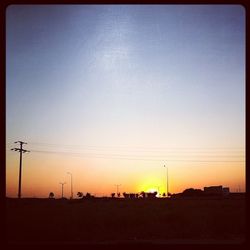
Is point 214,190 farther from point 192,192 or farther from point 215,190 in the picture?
point 192,192

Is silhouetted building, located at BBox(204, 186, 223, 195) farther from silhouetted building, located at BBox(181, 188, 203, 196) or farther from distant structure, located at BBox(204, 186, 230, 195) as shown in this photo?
silhouetted building, located at BBox(181, 188, 203, 196)

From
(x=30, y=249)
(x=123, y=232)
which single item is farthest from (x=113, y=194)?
(x=30, y=249)

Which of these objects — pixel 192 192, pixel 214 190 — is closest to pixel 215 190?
pixel 214 190

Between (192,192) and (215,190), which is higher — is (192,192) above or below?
below

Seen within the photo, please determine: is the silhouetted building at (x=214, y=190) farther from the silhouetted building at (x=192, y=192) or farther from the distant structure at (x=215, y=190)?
the silhouetted building at (x=192, y=192)

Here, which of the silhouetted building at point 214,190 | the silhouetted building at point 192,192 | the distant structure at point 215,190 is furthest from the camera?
the silhouetted building at point 192,192

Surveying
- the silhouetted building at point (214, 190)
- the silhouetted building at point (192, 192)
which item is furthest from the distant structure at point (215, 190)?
the silhouetted building at point (192, 192)

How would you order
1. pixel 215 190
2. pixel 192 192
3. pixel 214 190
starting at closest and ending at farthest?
pixel 215 190 < pixel 214 190 < pixel 192 192

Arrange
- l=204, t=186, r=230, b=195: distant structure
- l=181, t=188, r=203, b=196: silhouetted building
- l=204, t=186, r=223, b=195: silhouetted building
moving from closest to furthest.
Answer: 1. l=204, t=186, r=223, b=195: silhouetted building
2. l=204, t=186, r=230, b=195: distant structure
3. l=181, t=188, r=203, b=196: silhouetted building

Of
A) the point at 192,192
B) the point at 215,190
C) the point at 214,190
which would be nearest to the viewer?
the point at 215,190

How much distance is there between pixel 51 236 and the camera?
50.9 feet

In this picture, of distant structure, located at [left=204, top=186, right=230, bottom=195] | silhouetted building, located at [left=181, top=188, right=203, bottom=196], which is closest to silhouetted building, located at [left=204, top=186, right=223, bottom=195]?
distant structure, located at [left=204, top=186, right=230, bottom=195]

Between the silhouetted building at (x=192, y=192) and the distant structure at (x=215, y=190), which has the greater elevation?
the distant structure at (x=215, y=190)
